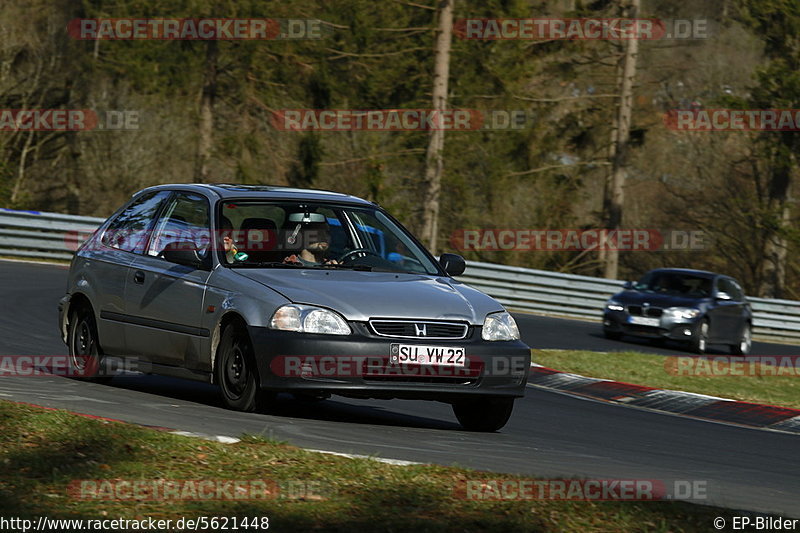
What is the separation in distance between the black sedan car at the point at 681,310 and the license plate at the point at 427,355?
15.1m

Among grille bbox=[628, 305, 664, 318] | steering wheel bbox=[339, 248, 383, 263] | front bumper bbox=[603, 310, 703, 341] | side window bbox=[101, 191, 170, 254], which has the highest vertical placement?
side window bbox=[101, 191, 170, 254]

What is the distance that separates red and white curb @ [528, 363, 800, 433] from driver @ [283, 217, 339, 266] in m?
5.09

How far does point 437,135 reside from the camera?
33.9 metres

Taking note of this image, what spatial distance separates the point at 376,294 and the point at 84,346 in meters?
3.09

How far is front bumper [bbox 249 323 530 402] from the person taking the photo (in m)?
8.38

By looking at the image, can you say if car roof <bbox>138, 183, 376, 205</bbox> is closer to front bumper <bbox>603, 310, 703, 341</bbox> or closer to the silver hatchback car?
the silver hatchback car

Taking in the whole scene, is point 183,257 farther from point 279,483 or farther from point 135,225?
point 279,483

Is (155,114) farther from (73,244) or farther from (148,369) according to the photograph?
(148,369)

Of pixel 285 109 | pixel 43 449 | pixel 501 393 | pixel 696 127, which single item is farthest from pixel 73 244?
pixel 696 127

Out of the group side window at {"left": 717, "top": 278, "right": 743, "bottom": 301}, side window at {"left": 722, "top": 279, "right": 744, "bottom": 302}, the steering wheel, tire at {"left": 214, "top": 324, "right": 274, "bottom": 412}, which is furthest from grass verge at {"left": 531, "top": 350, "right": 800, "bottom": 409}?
→ tire at {"left": 214, "top": 324, "right": 274, "bottom": 412}

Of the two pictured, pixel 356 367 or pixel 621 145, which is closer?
pixel 356 367

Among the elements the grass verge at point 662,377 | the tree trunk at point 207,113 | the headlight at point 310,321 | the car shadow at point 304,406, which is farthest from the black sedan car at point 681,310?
the tree trunk at point 207,113

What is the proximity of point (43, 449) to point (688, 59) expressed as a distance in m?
46.6

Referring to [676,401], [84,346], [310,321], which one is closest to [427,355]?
[310,321]
